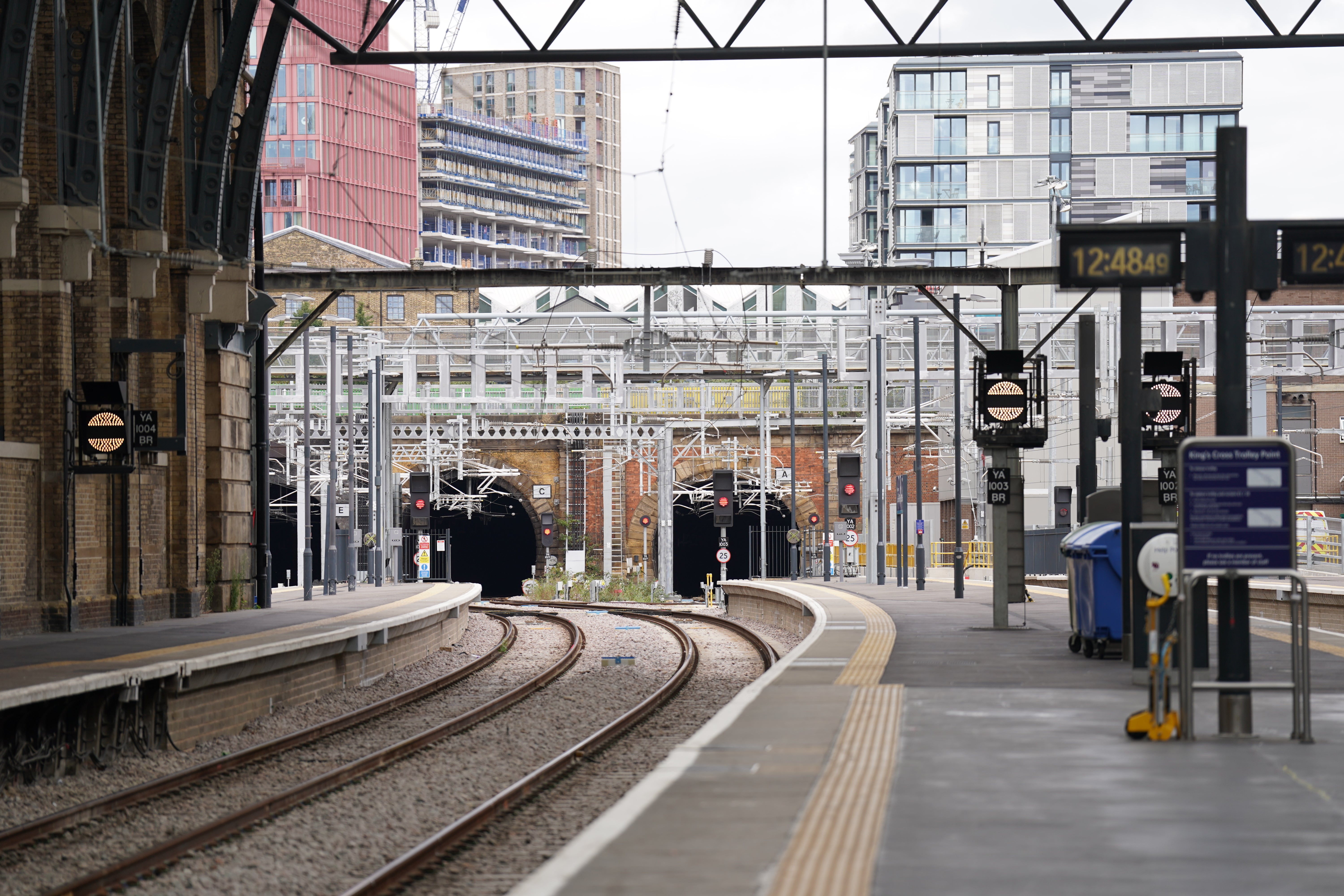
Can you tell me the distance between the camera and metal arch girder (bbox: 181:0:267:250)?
2591cm

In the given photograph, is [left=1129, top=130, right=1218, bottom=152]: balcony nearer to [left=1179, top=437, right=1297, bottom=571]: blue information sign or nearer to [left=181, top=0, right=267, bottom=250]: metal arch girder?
[left=181, top=0, right=267, bottom=250]: metal arch girder

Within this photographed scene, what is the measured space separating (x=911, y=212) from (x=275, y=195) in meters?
46.4

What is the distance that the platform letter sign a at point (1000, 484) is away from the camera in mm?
25000

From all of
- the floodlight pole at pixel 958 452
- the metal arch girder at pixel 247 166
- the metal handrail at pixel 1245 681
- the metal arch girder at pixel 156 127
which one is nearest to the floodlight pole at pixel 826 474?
the floodlight pole at pixel 958 452

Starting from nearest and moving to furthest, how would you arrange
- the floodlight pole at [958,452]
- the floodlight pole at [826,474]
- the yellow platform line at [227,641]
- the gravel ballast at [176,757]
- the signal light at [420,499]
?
1. the gravel ballast at [176,757]
2. the yellow platform line at [227,641]
3. the floodlight pole at [958,452]
4. the floodlight pole at [826,474]
5. the signal light at [420,499]

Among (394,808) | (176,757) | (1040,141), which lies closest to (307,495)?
(176,757)

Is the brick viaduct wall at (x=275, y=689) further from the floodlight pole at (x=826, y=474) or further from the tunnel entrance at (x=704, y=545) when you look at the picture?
the tunnel entrance at (x=704, y=545)

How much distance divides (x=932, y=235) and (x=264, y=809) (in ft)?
274

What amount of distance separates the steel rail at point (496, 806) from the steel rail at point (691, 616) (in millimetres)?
2788

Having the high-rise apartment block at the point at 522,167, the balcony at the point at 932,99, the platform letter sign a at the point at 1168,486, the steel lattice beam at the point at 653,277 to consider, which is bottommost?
the platform letter sign a at the point at 1168,486

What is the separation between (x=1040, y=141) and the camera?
9206 centimetres

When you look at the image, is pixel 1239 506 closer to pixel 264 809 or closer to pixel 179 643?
pixel 264 809

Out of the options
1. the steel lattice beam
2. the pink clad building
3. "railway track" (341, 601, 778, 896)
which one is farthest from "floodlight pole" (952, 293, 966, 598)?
the pink clad building

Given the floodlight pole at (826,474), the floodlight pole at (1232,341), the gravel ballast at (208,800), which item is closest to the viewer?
the gravel ballast at (208,800)
